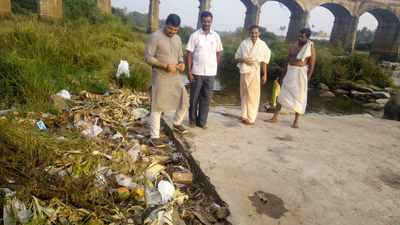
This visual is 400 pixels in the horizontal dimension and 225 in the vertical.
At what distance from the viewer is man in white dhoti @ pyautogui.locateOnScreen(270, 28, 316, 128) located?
4.31m

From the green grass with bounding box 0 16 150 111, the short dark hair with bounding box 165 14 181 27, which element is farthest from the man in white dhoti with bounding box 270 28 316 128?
the green grass with bounding box 0 16 150 111

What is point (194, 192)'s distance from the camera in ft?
9.23

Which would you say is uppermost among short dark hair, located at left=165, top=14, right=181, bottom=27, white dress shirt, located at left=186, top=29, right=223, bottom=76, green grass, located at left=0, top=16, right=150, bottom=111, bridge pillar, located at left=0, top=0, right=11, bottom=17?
bridge pillar, located at left=0, top=0, right=11, bottom=17

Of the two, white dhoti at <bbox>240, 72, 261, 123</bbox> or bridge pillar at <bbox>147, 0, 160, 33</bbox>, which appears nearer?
white dhoti at <bbox>240, 72, 261, 123</bbox>

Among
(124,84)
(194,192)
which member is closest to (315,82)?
(124,84)

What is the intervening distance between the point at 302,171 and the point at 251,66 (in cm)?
187

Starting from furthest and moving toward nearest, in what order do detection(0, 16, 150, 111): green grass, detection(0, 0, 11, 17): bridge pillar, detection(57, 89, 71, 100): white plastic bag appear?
detection(0, 0, 11, 17): bridge pillar → detection(57, 89, 71, 100): white plastic bag → detection(0, 16, 150, 111): green grass

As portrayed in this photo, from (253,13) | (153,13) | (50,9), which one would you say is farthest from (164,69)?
(253,13)

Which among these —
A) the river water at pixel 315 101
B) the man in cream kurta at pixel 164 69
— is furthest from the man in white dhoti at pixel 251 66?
the river water at pixel 315 101

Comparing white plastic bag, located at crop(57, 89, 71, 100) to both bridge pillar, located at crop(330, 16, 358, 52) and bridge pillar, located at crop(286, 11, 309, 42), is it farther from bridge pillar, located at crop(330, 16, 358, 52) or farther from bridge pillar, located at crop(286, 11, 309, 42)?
bridge pillar, located at crop(330, 16, 358, 52)

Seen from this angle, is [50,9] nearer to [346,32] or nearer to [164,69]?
[164,69]

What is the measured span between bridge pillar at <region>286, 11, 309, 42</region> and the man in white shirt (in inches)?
1120

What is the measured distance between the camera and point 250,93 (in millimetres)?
4562

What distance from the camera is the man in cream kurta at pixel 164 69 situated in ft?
11.1
